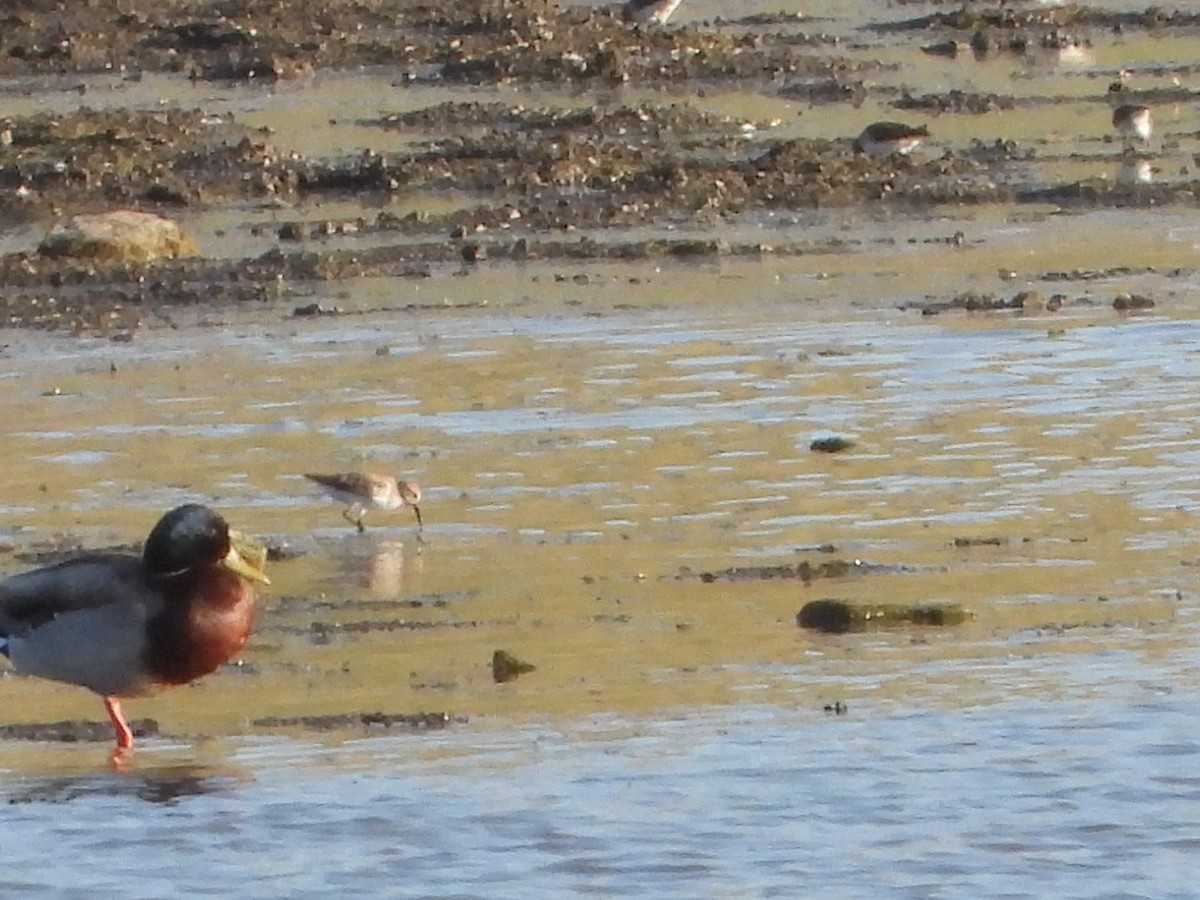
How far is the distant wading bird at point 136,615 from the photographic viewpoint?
1023cm

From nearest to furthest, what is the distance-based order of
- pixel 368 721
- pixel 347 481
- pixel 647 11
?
pixel 368 721 < pixel 347 481 < pixel 647 11

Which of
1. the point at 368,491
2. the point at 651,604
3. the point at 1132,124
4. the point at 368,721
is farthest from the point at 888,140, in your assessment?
the point at 368,721

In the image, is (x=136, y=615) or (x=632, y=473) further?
(x=632, y=473)

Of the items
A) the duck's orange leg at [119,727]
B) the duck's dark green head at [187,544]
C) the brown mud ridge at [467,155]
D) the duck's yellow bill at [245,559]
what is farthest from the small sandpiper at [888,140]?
the duck's orange leg at [119,727]

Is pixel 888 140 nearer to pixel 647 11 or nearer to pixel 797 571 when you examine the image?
pixel 647 11

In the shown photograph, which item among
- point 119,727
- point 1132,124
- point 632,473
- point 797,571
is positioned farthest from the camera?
point 1132,124

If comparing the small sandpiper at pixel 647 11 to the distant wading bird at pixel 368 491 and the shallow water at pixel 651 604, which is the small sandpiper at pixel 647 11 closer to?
the shallow water at pixel 651 604

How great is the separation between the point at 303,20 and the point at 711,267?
13.3 meters

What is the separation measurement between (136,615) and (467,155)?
13.5 metres

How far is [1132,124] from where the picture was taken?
23812 mm

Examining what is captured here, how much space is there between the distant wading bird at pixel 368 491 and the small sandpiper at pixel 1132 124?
11854mm

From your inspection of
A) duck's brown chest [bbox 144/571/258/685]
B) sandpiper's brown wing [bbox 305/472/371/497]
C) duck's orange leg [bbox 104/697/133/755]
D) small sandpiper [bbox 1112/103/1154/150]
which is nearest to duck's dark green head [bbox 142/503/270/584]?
duck's brown chest [bbox 144/571/258/685]

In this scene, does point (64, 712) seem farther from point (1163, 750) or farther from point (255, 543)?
point (1163, 750)

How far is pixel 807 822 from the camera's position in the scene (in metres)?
8.98
